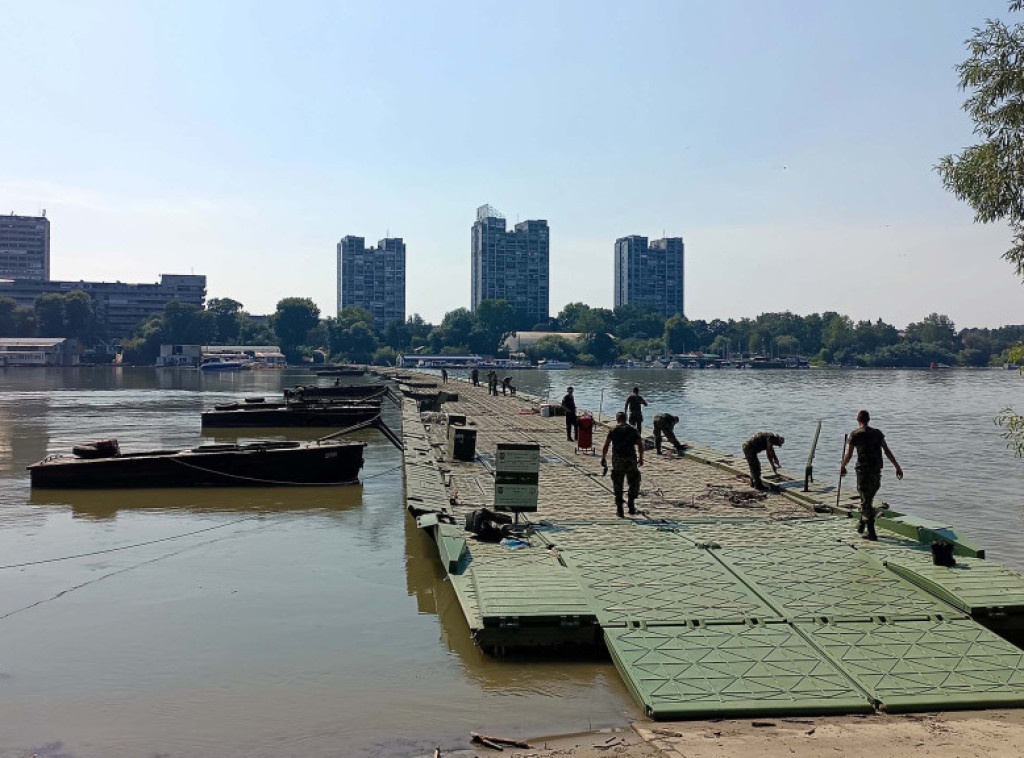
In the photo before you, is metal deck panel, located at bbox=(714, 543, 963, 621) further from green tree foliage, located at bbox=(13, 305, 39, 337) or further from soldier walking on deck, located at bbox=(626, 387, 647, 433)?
green tree foliage, located at bbox=(13, 305, 39, 337)

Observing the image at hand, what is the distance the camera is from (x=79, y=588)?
547 inches

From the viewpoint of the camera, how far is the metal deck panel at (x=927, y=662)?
785cm

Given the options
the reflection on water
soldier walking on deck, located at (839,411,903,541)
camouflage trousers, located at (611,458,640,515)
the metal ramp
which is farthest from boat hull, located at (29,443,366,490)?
soldier walking on deck, located at (839,411,903,541)

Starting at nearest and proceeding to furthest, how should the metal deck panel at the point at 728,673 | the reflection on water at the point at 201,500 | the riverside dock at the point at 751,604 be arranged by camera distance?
Answer: the metal deck panel at the point at 728,673 → the riverside dock at the point at 751,604 → the reflection on water at the point at 201,500

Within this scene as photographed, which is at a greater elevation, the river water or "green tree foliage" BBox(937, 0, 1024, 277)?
"green tree foliage" BBox(937, 0, 1024, 277)

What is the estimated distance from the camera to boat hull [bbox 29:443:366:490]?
23.4 m

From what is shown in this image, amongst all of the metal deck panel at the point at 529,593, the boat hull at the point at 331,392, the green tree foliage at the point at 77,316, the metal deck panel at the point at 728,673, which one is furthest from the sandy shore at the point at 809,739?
the green tree foliage at the point at 77,316

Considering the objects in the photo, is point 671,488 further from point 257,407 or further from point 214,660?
point 257,407

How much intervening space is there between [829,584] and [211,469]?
1767 cm

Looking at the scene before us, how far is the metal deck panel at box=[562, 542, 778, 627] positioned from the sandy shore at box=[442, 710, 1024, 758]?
2.04m

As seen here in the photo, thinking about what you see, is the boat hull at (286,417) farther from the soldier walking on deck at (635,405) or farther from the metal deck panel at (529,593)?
the metal deck panel at (529,593)

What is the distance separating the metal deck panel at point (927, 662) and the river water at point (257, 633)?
2.28m

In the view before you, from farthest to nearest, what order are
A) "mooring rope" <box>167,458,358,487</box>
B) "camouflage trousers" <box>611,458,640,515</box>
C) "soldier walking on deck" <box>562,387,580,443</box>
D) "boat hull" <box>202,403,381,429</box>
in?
"boat hull" <box>202,403,381,429</box>
"soldier walking on deck" <box>562,387,580,443</box>
"mooring rope" <box>167,458,358,487</box>
"camouflage trousers" <box>611,458,640,515</box>

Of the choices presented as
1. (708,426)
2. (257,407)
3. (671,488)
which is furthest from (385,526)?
(708,426)
